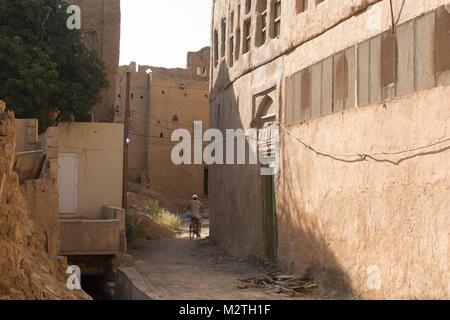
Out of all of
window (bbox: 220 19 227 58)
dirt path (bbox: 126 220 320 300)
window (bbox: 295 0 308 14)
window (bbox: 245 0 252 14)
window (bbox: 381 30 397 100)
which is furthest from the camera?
window (bbox: 220 19 227 58)

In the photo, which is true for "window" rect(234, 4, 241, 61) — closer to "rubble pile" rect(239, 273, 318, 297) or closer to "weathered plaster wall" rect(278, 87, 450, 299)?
"weathered plaster wall" rect(278, 87, 450, 299)

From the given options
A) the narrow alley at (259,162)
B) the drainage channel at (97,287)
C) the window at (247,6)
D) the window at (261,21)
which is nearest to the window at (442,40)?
the narrow alley at (259,162)

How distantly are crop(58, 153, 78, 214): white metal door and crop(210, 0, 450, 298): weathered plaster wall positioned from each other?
5483 millimetres

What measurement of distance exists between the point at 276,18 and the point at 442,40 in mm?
6602

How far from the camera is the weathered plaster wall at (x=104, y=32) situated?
2083cm

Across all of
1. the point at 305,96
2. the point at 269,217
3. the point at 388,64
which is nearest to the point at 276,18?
the point at 305,96

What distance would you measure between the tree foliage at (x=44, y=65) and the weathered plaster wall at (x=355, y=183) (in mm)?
5361

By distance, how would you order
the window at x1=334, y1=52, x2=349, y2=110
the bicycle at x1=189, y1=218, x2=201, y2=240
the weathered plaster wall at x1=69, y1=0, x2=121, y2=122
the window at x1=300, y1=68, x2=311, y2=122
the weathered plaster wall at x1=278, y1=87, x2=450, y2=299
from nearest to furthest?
the weathered plaster wall at x1=278, y1=87, x2=450, y2=299
the window at x1=334, y1=52, x2=349, y2=110
the window at x1=300, y1=68, x2=311, y2=122
the bicycle at x1=189, y1=218, x2=201, y2=240
the weathered plaster wall at x1=69, y1=0, x2=121, y2=122

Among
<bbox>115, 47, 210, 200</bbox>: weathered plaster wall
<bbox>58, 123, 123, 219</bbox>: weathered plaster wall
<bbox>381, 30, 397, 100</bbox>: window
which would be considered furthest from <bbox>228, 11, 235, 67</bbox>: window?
<bbox>115, 47, 210, 200</bbox>: weathered plaster wall

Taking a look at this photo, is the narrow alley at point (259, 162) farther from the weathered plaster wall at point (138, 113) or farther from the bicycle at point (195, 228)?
the weathered plaster wall at point (138, 113)

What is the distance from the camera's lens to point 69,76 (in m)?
17.7

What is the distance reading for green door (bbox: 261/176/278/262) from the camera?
535 inches

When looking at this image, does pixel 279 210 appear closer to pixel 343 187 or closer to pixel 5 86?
pixel 343 187

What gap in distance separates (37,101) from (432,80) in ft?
37.6
